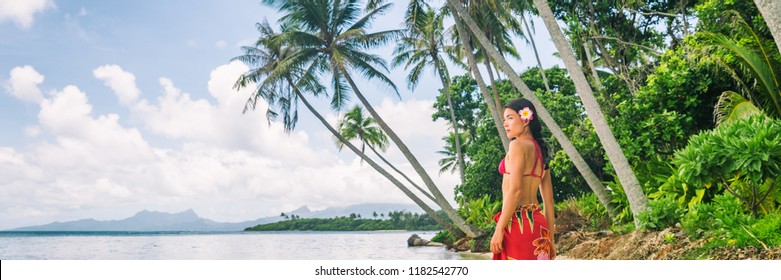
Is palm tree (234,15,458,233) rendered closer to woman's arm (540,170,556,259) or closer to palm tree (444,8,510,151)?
palm tree (444,8,510,151)

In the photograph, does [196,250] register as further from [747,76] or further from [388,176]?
[747,76]

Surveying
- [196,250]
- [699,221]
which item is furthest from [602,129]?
[196,250]

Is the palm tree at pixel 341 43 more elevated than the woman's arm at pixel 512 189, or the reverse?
the palm tree at pixel 341 43

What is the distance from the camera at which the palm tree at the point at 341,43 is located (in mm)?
14414

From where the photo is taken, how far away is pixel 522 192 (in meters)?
3.14

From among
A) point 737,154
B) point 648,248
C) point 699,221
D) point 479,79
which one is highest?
point 479,79

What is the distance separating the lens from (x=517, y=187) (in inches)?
122

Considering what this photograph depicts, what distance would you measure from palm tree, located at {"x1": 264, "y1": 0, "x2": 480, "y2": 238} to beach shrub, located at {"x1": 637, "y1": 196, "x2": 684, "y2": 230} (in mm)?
6938

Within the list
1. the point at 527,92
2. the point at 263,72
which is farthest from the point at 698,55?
the point at 263,72

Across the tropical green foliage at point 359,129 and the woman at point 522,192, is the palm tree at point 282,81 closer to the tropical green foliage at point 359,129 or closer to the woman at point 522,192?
the tropical green foliage at point 359,129

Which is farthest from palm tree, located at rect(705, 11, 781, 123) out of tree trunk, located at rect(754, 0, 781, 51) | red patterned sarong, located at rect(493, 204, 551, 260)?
red patterned sarong, located at rect(493, 204, 551, 260)

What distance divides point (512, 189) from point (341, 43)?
12030 mm

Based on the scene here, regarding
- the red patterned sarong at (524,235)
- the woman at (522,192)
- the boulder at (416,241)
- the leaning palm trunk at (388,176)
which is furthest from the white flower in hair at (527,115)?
the boulder at (416,241)

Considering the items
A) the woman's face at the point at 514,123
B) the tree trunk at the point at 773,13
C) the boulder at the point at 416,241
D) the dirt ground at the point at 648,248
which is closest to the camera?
the woman's face at the point at 514,123
